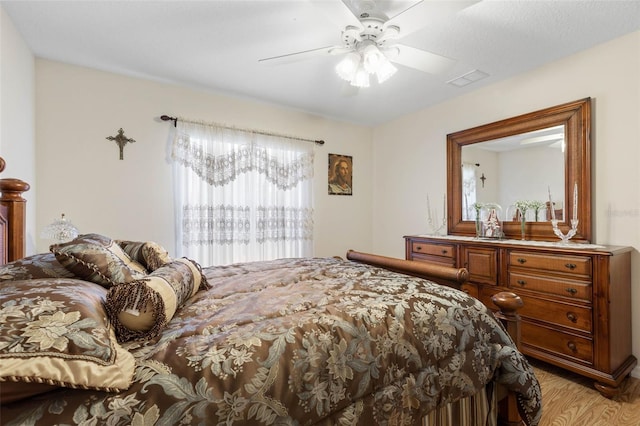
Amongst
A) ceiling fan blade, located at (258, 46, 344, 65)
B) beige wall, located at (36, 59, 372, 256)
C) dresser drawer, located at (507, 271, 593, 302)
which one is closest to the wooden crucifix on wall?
beige wall, located at (36, 59, 372, 256)

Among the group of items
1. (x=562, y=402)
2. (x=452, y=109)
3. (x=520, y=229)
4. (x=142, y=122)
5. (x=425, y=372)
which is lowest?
(x=562, y=402)

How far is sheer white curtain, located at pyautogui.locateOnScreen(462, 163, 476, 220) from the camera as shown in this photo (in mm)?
3146

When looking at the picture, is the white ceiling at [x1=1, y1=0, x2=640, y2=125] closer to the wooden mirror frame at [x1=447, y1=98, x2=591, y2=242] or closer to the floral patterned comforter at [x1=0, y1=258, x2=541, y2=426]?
the wooden mirror frame at [x1=447, y1=98, x2=591, y2=242]

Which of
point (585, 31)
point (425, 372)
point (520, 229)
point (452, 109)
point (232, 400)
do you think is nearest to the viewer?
point (232, 400)

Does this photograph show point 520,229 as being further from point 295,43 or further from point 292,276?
point 295,43

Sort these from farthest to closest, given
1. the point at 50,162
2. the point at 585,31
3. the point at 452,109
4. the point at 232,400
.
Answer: the point at 452,109
the point at 50,162
the point at 585,31
the point at 232,400

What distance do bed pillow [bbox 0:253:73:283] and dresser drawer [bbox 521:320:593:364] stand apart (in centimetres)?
289

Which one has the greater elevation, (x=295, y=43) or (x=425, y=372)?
(x=295, y=43)

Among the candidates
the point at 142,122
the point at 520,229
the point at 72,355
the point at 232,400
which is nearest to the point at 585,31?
the point at 520,229

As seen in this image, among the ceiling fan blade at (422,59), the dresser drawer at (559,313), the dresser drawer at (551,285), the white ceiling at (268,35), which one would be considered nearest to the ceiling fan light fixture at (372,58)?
the ceiling fan blade at (422,59)

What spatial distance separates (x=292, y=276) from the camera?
6.08ft

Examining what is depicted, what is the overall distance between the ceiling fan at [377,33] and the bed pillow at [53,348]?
1.59 meters

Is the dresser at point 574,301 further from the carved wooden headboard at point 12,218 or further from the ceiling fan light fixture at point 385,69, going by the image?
the carved wooden headboard at point 12,218

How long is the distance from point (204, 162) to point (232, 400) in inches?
105
